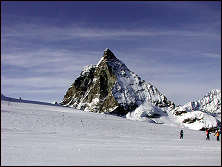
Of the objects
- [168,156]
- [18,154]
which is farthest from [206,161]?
[18,154]

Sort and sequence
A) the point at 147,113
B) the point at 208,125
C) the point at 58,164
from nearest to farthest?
the point at 58,164, the point at 208,125, the point at 147,113

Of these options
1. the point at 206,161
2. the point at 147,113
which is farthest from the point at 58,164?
the point at 147,113

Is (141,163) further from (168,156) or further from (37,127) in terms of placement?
(37,127)

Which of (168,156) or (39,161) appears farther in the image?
(168,156)

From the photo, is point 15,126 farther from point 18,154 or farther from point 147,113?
point 147,113

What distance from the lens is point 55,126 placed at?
28.3m

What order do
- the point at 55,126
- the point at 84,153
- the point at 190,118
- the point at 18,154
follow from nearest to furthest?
the point at 18,154 → the point at 84,153 → the point at 55,126 → the point at 190,118

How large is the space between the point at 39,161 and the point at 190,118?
580 feet

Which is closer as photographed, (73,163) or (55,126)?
(73,163)

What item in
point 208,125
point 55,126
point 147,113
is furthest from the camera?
Result: point 147,113

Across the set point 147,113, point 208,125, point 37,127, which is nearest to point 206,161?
point 37,127

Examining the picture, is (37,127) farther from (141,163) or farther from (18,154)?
(141,163)

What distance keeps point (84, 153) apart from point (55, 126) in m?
15.5

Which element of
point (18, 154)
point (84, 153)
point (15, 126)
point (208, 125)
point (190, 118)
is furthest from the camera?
point (190, 118)
